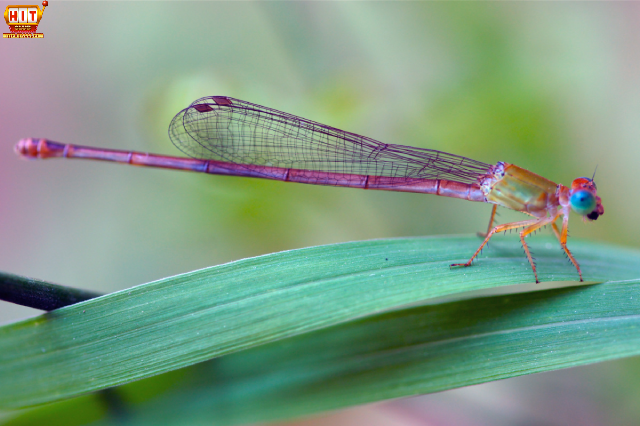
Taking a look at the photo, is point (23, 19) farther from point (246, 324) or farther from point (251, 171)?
point (246, 324)

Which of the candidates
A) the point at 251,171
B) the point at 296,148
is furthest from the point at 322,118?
the point at 251,171

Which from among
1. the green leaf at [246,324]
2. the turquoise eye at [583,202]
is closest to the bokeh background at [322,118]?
the turquoise eye at [583,202]

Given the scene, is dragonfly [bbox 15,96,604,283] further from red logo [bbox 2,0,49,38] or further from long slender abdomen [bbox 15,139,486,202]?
red logo [bbox 2,0,49,38]

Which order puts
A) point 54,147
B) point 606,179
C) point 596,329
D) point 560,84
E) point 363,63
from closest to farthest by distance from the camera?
point 596,329, point 54,147, point 560,84, point 606,179, point 363,63

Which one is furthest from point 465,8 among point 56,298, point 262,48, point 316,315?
point 56,298

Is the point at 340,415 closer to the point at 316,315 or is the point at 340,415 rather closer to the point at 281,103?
the point at 316,315

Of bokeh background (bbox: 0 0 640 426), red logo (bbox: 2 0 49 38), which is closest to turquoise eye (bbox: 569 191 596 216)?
bokeh background (bbox: 0 0 640 426)

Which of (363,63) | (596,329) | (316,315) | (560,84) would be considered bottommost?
(596,329)
